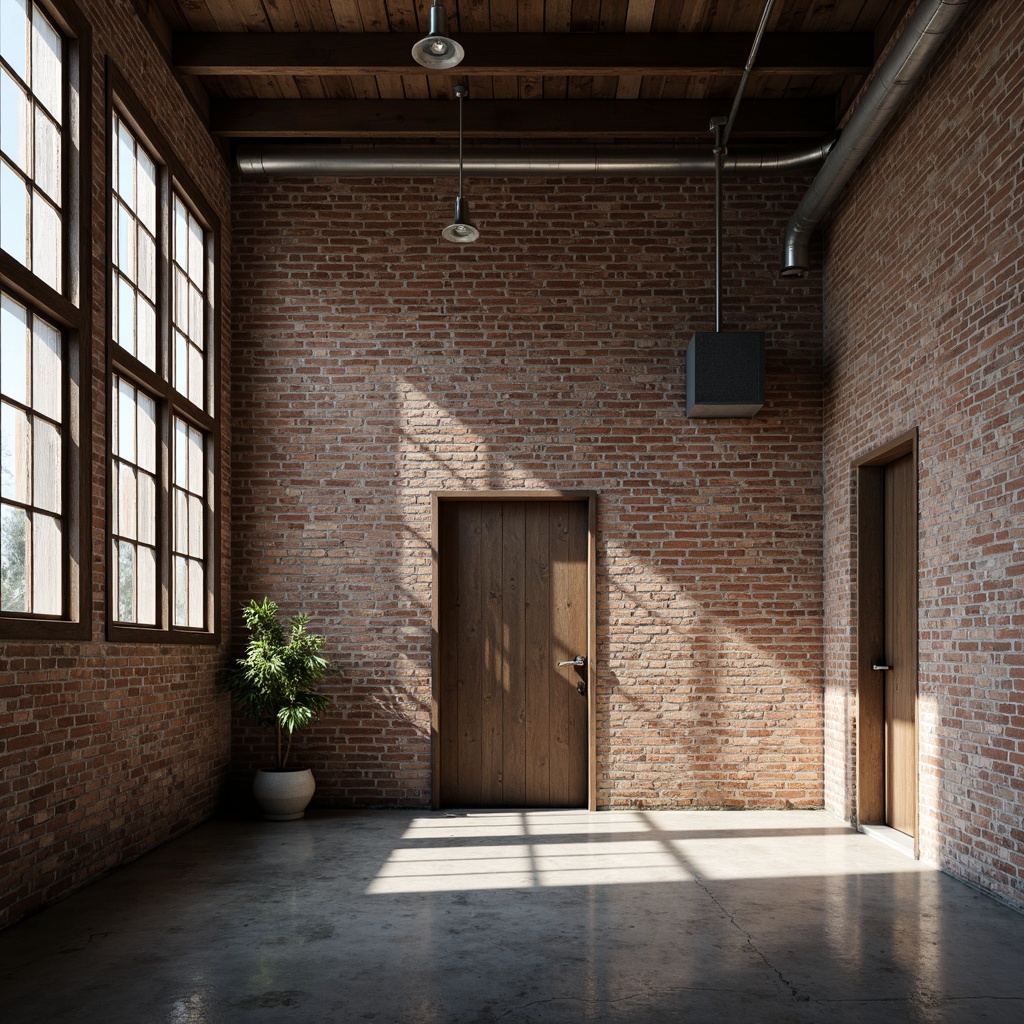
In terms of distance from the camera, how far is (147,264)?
610 cm

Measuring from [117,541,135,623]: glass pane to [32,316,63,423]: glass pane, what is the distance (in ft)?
3.35

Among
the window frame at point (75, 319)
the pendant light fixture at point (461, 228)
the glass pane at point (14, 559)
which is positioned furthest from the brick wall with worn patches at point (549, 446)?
the glass pane at point (14, 559)

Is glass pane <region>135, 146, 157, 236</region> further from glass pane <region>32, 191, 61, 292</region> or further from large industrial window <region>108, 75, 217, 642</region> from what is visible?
glass pane <region>32, 191, 61, 292</region>

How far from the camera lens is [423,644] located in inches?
292

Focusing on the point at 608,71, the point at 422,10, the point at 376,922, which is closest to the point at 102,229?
the point at 422,10

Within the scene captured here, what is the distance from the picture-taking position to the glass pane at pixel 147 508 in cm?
593

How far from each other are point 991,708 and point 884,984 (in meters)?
1.66

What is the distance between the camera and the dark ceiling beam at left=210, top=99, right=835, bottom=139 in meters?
7.18

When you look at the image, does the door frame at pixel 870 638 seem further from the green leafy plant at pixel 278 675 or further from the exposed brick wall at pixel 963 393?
the green leafy plant at pixel 278 675

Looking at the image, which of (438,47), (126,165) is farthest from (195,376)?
(438,47)

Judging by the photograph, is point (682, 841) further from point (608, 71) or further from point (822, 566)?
point (608, 71)

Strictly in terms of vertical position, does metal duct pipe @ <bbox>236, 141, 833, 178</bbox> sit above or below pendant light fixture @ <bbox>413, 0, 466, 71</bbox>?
above

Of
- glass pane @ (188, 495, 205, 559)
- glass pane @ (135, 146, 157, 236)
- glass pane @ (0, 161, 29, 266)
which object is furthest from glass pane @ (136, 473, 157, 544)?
glass pane @ (0, 161, 29, 266)

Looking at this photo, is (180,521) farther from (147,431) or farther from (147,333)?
(147,333)
